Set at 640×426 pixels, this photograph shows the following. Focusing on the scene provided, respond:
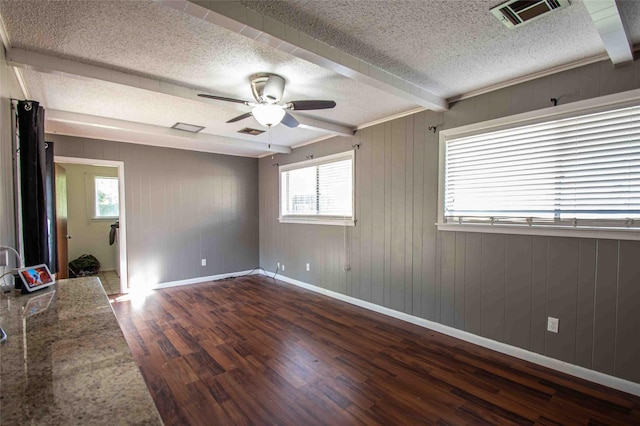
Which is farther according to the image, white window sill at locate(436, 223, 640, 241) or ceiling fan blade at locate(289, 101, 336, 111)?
ceiling fan blade at locate(289, 101, 336, 111)

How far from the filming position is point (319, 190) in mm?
5105

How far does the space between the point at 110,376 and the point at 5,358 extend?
0.42 meters

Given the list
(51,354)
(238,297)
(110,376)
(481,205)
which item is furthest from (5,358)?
(238,297)

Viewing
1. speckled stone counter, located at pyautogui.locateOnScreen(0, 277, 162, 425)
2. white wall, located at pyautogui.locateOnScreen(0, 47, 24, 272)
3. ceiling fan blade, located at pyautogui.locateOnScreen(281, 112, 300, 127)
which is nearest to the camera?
speckled stone counter, located at pyautogui.locateOnScreen(0, 277, 162, 425)

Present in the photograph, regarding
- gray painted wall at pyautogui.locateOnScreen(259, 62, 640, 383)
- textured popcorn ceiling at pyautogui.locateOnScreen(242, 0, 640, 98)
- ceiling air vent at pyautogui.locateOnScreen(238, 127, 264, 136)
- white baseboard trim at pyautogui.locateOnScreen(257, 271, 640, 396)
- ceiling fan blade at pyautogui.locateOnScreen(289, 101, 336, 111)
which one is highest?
textured popcorn ceiling at pyautogui.locateOnScreen(242, 0, 640, 98)

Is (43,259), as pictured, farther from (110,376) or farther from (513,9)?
(513,9)

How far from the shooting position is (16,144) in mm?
2426

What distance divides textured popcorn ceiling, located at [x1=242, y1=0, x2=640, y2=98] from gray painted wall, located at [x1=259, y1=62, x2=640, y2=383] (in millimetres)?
433

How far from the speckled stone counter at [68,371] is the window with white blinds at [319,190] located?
3465 mm

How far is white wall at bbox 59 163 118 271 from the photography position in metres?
6.40

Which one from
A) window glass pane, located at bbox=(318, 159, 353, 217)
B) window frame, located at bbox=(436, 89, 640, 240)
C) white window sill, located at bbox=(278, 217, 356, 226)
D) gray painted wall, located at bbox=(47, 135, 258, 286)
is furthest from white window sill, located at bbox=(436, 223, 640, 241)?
gray painted wall, located at bbox=(47, 135, 258, 286)

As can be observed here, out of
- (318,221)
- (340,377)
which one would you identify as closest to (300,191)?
(318,221)

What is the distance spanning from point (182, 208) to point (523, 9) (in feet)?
17.6

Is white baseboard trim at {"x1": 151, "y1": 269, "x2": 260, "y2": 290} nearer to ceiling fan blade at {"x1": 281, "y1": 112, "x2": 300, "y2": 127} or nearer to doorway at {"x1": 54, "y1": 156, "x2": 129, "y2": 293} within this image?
doorway at {"x1": 54, "y1": 156, "x2": 129, "y2": 293}
